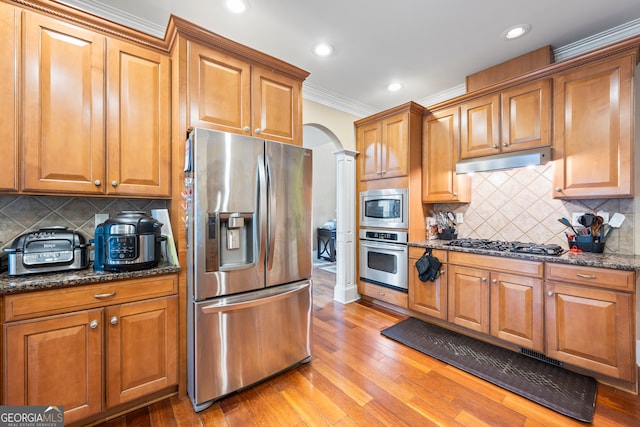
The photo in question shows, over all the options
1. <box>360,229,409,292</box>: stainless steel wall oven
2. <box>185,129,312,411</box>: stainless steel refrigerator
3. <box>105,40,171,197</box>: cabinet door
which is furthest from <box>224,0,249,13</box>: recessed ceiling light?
<box>360,229,409,292</box>: stainless steel wall oven

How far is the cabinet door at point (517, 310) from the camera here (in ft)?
6.90

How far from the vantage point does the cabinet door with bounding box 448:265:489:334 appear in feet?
7.90

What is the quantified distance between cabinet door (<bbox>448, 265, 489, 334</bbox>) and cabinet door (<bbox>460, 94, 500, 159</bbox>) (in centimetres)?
123

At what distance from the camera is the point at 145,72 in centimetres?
182

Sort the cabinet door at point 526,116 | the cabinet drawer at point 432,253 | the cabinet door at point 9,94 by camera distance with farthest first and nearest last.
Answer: the cabinet drawer at point 432,253, the cabinet door at point 526,116, the cabinet door at point 9,94

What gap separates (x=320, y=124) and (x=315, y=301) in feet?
7.80

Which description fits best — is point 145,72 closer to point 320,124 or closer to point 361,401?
point 320,124

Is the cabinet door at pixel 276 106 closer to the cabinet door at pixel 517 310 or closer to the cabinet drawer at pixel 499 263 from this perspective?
the cabinet drawer at pixel 499 263

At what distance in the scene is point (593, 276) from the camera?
1.85 meters

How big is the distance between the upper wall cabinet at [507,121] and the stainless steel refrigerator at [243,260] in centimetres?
188

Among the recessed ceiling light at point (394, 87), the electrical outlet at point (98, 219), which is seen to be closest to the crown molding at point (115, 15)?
the electrical outlet at point (98, 219)

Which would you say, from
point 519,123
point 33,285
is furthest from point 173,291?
point 519,123

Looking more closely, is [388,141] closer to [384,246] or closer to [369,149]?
[369,149]

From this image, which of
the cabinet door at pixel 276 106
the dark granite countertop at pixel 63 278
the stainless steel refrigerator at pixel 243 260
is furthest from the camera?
the cabinet door at pixel 276 106
